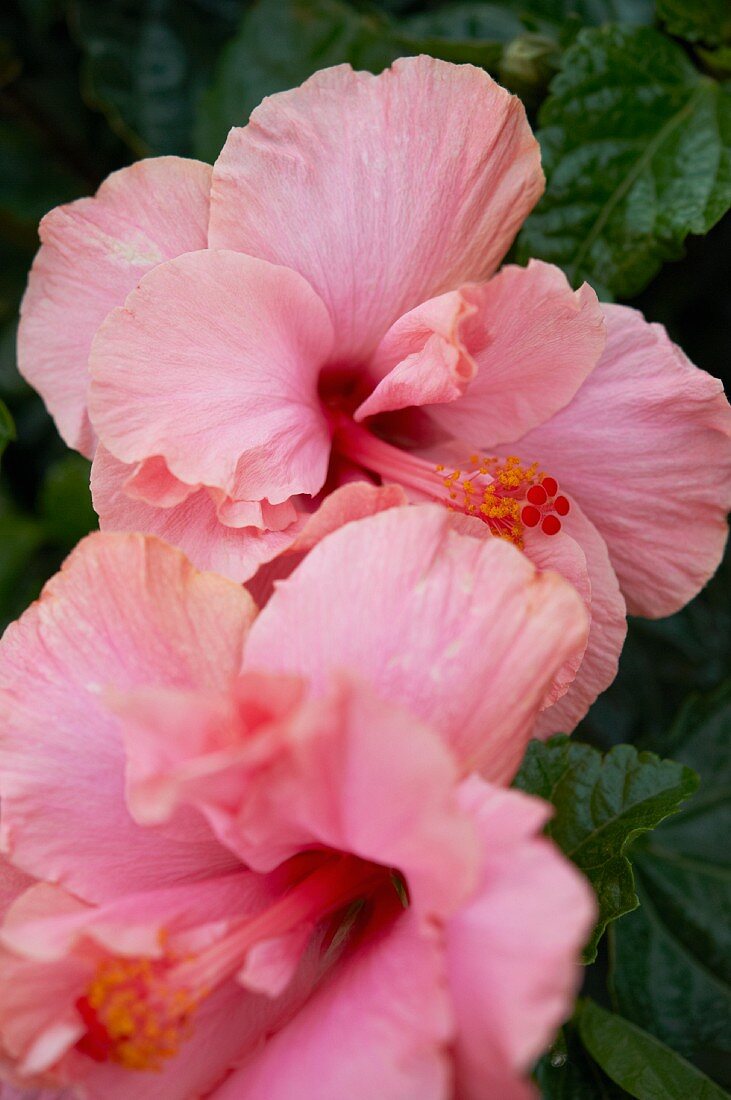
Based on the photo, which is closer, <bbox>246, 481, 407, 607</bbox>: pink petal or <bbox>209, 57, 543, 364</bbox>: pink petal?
<bbox>246, 481, 407, 607</bbox>: pink petal

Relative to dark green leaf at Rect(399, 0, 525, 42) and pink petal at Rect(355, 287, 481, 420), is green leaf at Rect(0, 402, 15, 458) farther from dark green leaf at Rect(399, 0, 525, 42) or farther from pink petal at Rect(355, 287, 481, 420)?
dark green leaf at Rect(399, 0, 525, 42)

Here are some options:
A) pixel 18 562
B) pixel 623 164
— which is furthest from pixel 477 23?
pixel 18 562

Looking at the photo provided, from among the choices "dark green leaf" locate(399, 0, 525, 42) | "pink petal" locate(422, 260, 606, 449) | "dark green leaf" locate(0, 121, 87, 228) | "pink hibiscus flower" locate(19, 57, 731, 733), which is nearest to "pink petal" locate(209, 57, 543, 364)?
"pink hibiscus flower" locate(19, 57, 731, 733)

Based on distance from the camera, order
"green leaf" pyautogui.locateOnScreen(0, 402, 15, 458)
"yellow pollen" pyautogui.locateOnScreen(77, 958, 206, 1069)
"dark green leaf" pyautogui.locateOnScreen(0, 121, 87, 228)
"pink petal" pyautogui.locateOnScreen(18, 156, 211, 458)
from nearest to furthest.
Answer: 1. "yellow pollen" pyautogui.locateOnScreen(77, 958, 206, 1069)
2. "pink petal" pyautogui.locateOnScreen(18, 156, 211, 458)
3. "green leaf" pyautogui.locateOnScreen(0, 402, 15, 458)
4. "dark green leaf" pyautogui.locateOnScreen(0, 121, 87, 228)

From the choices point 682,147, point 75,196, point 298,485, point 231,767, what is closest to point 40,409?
point 75,196

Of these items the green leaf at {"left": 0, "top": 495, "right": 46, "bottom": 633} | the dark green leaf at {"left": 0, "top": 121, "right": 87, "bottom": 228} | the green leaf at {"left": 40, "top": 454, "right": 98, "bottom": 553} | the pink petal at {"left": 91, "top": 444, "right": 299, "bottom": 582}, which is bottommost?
the green leaf at {"left": 0, "top": 495, "right": 46, "bottom": 633}

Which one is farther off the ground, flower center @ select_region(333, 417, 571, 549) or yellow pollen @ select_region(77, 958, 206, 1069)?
flower center @ select_region(333, 417, 571, 549)

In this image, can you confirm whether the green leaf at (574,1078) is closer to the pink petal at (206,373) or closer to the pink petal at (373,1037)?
the pink petal at (373,1037)
